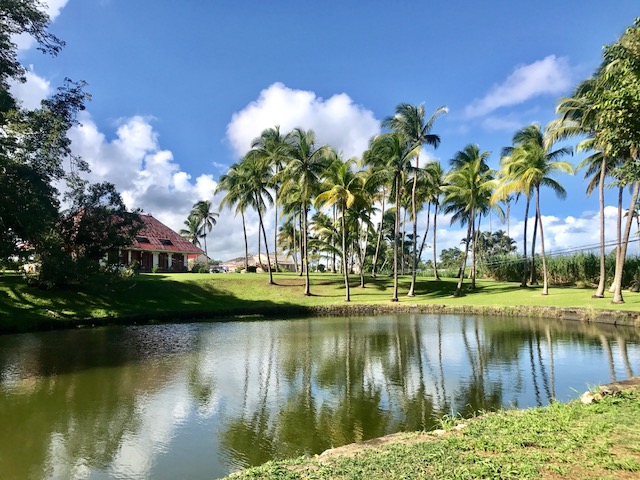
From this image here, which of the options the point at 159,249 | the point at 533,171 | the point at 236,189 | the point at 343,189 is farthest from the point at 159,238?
the point at 533,171

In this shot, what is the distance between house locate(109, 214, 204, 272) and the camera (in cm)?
4772

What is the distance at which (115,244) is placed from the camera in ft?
91.9

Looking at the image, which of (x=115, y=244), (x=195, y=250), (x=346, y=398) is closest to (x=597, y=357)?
(x=346, y=398)

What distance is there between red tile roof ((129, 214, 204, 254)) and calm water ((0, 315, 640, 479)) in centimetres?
3025

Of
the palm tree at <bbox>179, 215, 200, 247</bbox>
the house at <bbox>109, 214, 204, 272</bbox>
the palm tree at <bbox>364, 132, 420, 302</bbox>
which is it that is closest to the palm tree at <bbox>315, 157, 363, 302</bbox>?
the palm tree at <bbox>364, 132, 420, 302</bbox>

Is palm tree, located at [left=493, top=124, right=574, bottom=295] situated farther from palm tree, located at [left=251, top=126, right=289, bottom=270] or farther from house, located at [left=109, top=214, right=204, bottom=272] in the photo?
house, located at [left=109, top=214, right=204, bottom=272]

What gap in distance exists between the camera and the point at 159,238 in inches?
2007

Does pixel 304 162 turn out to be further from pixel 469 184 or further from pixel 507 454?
pixel 507 454

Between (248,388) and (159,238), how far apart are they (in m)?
44.4

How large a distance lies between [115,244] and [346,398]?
23.7m

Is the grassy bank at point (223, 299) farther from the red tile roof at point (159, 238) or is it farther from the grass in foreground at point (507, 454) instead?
the grass in foreground at point (507, 454)

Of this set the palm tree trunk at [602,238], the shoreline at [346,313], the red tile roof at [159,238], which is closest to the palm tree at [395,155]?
the shoreline at [346,313]

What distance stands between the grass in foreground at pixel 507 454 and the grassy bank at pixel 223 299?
1809 centimetres

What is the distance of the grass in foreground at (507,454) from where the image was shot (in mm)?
4316
